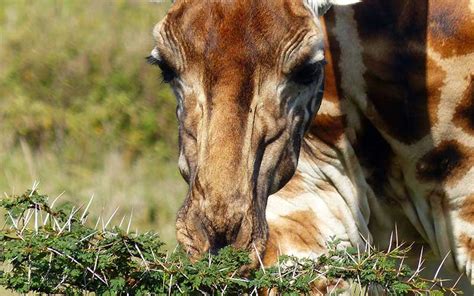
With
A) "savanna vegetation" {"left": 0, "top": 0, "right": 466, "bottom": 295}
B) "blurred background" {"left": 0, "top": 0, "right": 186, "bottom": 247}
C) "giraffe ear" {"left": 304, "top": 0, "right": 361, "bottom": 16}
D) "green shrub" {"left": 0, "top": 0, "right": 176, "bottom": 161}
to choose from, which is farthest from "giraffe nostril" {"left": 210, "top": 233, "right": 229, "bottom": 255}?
"green shrub" {"left": 0, "top": 0, "right": 176, "bottom": 161}

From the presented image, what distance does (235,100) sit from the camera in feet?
14.1

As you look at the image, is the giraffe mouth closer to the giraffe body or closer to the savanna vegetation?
the giraffe body

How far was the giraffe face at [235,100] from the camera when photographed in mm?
4223

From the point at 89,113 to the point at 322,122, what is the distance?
3919mm

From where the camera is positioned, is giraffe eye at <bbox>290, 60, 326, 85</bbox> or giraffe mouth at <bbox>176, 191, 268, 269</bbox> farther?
giraffe eye at <bbox>290, 60, 326, 85</bbox>

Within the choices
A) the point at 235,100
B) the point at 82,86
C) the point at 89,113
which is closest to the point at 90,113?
the point at 89,113

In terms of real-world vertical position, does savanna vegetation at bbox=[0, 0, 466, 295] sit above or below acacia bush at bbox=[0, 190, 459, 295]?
above

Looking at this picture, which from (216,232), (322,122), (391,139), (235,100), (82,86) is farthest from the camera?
(82,86)

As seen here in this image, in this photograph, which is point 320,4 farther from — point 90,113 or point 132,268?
point 90,113

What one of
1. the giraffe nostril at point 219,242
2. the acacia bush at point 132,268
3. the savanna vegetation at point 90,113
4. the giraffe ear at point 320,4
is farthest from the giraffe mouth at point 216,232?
the savanna vegetation at point 90,113

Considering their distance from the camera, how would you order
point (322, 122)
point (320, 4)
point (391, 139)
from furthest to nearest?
point (322, 122), point (391, 139), point (320, 4)

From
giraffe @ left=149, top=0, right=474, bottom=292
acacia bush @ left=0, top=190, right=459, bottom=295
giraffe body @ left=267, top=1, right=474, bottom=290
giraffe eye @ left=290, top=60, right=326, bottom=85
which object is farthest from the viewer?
giraffe body @ left=267, top=1, right=474, bottom=290

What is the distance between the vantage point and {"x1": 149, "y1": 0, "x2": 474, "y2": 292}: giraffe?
4.29 m

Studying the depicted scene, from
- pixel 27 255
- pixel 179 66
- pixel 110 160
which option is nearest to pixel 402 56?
pixel 179 66
